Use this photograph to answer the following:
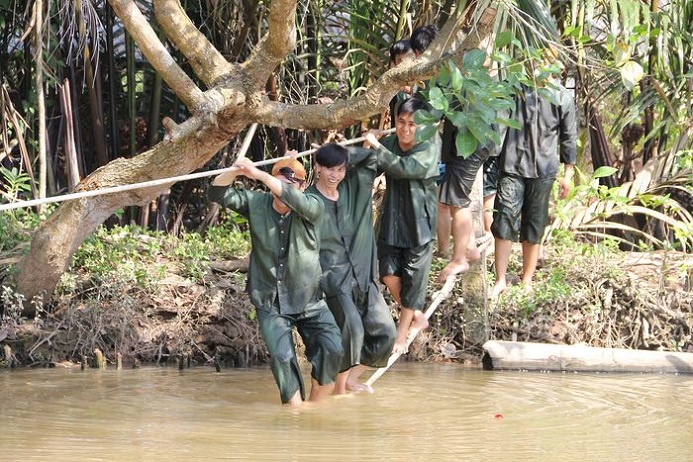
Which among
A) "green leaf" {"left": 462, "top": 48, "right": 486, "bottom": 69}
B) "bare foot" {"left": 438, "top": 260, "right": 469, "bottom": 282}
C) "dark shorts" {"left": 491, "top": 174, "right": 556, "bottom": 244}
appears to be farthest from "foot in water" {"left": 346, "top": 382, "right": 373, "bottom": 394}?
"green leaf" {"left": 462, "top": 48, "right": 486, "bottom": 69}

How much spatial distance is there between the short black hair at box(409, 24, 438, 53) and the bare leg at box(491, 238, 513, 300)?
1.64 meters

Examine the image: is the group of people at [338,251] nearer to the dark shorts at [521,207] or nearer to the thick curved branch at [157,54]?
the thick curved branch at [157,54]

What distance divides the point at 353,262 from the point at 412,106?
0.94 metres

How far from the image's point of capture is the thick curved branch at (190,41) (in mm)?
6738

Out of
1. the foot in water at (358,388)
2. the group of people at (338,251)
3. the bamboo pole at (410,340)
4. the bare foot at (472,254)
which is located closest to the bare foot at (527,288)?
the bare foot at (472,254)

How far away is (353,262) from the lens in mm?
6516

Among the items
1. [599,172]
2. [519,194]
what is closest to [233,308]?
[519,194]

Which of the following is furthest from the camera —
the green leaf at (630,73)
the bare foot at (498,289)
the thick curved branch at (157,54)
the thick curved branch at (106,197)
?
the bare foot at (498,289)

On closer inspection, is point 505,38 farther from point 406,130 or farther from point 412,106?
point 406,130

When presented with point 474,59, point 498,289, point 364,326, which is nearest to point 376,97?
point 474,59

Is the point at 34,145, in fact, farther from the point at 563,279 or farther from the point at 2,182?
the point at 563,279

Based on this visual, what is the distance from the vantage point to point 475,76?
221 inches

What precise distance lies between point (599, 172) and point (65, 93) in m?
4.17

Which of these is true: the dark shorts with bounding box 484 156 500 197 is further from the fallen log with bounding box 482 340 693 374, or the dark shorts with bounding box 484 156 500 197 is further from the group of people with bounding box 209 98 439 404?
the group of people with bounding box 209 98 439 404
